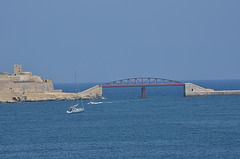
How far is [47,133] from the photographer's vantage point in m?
57.5

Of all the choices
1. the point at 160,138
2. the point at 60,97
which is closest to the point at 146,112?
the point at 160,138

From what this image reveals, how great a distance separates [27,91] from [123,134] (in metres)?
61.1

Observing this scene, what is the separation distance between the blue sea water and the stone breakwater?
2568cm

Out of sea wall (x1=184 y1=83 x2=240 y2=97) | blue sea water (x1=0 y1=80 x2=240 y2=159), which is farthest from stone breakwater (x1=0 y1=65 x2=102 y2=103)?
blue sea water (x1=0 y1=80 x2=240 y2=159)

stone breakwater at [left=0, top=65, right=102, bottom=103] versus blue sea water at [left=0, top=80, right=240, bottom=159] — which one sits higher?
stone breakwater at [left=0, top=65, right=102, bottom=103]

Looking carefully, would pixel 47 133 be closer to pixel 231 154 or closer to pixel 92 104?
pixel 231 154

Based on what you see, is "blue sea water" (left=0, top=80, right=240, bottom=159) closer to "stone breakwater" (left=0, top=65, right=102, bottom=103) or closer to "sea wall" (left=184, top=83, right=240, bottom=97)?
"stone breakwater" (left=0, top=65, right=102, bottom=103)

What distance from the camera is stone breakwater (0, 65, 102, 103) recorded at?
4269 inches

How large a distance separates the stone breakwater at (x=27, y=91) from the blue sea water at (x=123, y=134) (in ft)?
84.2

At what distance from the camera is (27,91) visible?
11238cm

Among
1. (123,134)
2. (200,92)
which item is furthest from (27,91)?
(123,134)

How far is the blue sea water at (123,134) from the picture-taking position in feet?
147

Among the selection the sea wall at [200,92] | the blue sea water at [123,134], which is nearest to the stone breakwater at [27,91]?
the sea wall at [200,92]

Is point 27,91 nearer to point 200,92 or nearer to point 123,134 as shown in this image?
point 200,92
